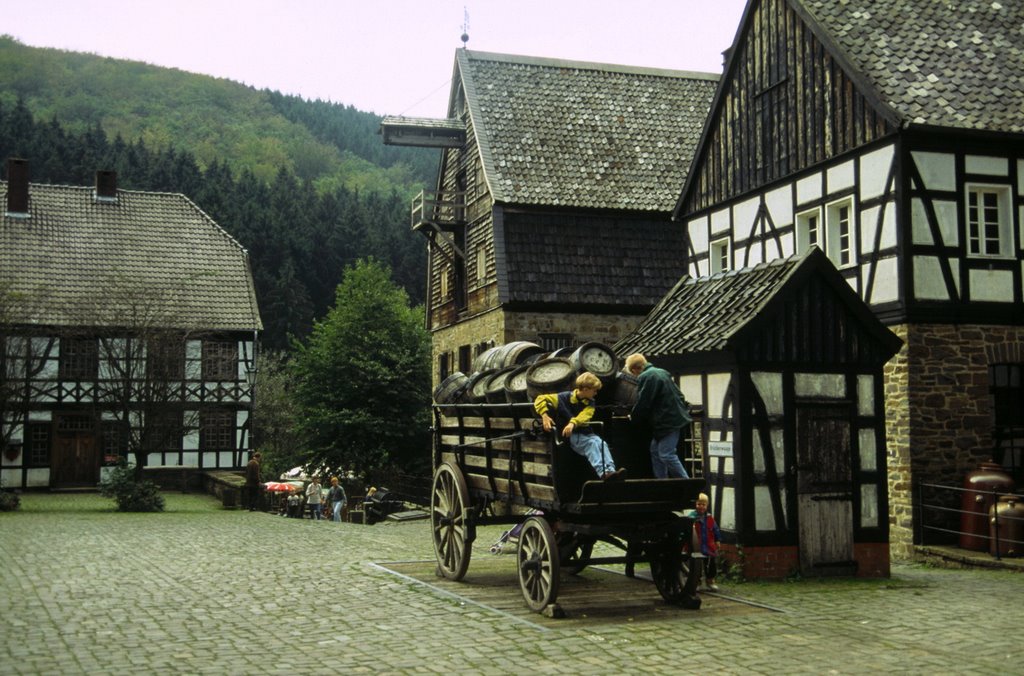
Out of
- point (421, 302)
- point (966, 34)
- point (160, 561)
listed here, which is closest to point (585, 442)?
point (160, 561)

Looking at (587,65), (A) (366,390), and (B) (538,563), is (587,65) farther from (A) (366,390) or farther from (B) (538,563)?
(B) (538,563)

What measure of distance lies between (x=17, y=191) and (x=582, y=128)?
2349 cm

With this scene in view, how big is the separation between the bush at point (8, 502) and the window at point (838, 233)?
21.1 metres

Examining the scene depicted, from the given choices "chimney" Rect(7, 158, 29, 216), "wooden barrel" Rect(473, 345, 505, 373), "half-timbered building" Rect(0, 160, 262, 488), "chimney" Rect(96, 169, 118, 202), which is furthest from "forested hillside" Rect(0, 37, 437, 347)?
"wooden barrel" Rect(473, 345, 505, 373)

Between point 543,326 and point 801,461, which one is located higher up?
point 543,326

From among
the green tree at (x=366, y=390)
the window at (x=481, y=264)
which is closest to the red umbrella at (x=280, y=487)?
the green tree at (x=366, y=390)

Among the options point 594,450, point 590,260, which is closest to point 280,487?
point 590,260

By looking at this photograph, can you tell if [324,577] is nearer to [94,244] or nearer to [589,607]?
[589,607]

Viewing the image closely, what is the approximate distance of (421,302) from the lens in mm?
77000

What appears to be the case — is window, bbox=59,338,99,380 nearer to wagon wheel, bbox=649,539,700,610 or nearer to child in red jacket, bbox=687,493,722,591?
child in red jacket, bbox=687,493,722,591

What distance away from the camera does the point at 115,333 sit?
3369cm

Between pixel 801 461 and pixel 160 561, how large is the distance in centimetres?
847

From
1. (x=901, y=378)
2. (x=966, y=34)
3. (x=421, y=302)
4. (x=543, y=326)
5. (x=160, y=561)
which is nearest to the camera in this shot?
(x=160, y=561)

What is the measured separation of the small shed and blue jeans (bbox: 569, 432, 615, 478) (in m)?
3.33
